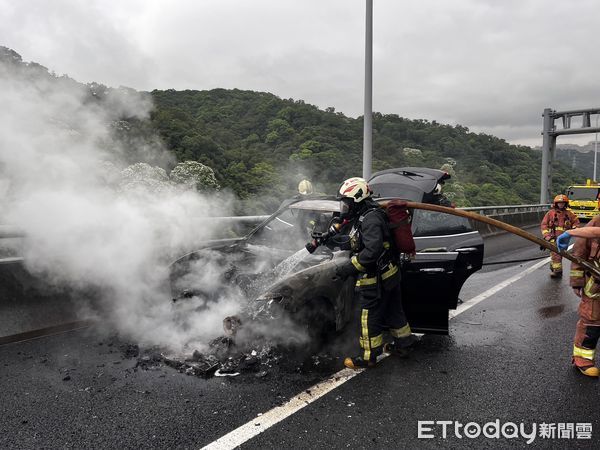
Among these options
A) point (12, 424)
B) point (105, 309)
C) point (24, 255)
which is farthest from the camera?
point (105, 309)

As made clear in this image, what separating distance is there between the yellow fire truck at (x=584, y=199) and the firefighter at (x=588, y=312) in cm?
2017

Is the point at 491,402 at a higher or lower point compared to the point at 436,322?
lower

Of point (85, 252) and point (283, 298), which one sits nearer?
point (283, 298)

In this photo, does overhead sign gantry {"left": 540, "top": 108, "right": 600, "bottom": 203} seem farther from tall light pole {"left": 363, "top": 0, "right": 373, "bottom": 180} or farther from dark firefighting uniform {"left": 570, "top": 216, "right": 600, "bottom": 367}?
dark firefighting uniform {"left": 570, "top": 216, "right": 600, "bottom": 367}

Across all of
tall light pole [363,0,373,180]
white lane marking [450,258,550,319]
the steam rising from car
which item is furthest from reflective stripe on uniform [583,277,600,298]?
tall light pole [363,0,373,180]

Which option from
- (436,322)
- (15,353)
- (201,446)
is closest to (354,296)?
(436,322)

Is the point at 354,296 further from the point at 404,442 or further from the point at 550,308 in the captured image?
the point at 550,308

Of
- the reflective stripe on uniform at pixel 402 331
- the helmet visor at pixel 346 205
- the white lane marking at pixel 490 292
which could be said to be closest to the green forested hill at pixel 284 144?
the helmet visor at pixel 346 205

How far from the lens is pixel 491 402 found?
3.30 meters

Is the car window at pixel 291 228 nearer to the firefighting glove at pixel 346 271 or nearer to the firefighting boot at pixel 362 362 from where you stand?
the firefighting glove at pixel 346 271

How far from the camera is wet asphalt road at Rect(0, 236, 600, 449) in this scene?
109 inches

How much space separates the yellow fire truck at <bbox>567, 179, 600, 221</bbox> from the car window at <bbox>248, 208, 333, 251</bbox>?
66.7ft

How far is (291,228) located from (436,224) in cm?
180

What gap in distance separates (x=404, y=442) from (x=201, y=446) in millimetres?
1265
